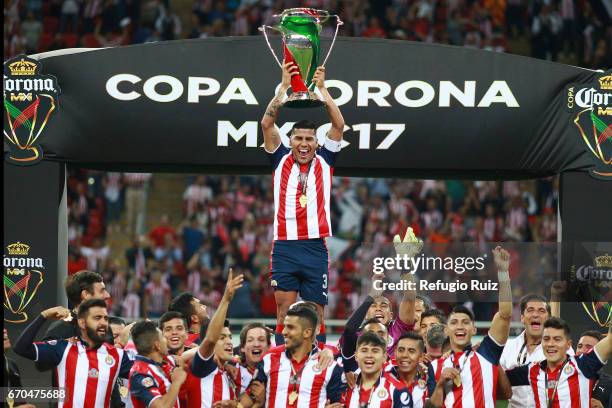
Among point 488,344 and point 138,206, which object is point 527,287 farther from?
point 138,206

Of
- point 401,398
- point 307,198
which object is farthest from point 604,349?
point 307,198

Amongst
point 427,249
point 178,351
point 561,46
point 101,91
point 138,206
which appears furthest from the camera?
point 561,46

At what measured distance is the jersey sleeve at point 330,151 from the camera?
33.0 ft

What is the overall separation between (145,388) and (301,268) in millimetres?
1770

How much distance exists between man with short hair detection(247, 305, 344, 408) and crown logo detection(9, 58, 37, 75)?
3672 mm

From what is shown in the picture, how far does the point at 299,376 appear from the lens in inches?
350

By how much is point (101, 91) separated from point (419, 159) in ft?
8.67

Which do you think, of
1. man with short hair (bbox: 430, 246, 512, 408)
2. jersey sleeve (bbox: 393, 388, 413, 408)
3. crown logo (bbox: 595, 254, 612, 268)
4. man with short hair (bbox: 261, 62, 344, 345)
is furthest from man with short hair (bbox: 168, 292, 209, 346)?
crown logo (bbox: 595, 254, 612, 268)

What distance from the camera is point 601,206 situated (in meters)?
11.5

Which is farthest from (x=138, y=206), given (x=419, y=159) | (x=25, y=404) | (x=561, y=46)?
(x=25, y=404)

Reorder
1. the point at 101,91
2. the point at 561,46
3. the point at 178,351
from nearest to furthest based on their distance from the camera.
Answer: the point at 178,351, the point at 101,91, the point at 561,46

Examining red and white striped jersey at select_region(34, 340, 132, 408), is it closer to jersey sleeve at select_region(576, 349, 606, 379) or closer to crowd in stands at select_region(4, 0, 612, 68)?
jersey sleeve at select_region(576, 349, 606, 379)

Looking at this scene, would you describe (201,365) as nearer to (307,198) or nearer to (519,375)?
(307,198)

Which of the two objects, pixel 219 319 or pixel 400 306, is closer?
pixel 219 319
